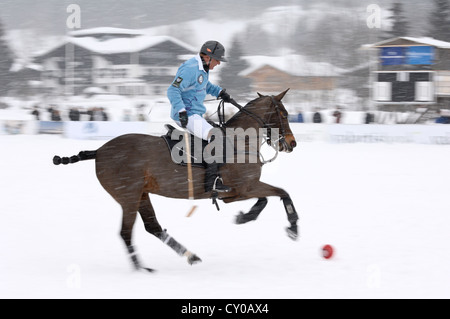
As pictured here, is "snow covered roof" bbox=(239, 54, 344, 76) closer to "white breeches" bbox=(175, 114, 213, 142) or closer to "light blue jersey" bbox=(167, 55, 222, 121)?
"light blue jersey" bbox=(167, 55, 222, 121)

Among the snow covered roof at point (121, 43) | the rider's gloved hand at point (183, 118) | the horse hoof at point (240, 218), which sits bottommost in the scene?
the horse hoof at point (240, 218)

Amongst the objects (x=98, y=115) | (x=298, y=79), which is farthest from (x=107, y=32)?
(x=98, y=115)

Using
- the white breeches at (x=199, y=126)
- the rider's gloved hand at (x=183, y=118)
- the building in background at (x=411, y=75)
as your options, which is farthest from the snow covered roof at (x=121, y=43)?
the rider's gloved hand at (x=183, y=118)

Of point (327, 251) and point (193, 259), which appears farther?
point (327, 251)

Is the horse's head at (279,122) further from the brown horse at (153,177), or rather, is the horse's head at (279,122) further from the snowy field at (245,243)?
the snowy field at (245,243)

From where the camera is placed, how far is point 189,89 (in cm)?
571

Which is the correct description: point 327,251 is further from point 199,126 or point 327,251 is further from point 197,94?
point 197,94

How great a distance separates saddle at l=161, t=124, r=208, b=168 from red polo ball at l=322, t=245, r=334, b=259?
1555 millimetres

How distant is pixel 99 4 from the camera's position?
5134 centimetres

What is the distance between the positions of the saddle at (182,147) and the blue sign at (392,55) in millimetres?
24035

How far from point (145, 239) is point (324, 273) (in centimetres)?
263

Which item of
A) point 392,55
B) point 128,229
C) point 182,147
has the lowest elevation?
point 128,229

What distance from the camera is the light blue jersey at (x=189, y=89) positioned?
557 centimetres

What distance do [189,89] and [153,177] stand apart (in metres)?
0.98
